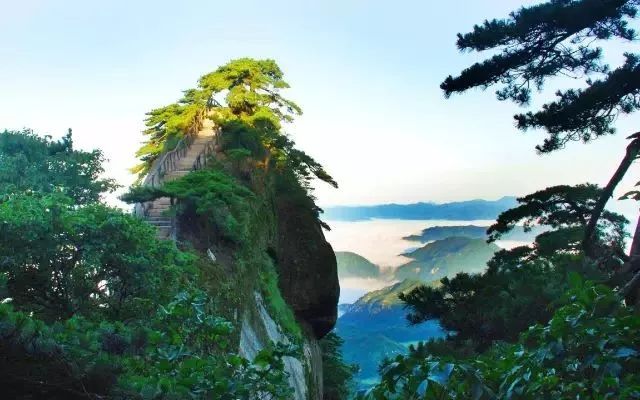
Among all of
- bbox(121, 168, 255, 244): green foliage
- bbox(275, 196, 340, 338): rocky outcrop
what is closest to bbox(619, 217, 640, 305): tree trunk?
bbox(121, 168, 255, 244): green foliage

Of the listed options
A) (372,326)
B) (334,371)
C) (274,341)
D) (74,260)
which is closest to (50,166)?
(274,341)

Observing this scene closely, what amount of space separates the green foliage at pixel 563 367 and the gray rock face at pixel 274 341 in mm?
7841

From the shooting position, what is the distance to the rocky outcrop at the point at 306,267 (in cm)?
2083

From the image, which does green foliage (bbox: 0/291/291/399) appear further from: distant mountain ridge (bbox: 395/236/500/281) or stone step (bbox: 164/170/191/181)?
distant mountain ridge (bbox: 395/236/500/281)

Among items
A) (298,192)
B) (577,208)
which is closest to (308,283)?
(298,192)

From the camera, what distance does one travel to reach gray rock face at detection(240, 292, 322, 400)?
12.2m

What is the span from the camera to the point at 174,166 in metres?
18.7

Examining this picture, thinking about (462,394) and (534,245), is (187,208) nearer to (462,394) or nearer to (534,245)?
(534,245)

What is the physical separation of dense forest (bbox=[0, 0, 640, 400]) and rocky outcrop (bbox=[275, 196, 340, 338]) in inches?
3.0

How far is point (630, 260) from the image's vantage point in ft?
11.6

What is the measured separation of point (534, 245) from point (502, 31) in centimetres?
1100

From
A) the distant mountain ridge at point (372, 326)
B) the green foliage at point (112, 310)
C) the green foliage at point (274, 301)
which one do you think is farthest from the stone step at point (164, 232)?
the distant mountain ridge at point (372, 326)

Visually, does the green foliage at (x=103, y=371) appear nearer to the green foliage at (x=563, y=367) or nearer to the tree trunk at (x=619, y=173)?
the green foliage at (x=563, y=367)

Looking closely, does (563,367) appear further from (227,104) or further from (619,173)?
(227,104)
